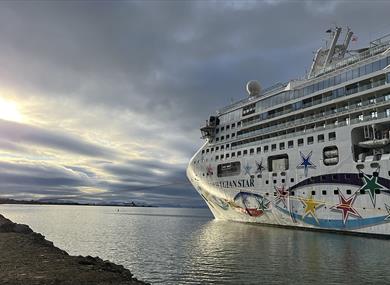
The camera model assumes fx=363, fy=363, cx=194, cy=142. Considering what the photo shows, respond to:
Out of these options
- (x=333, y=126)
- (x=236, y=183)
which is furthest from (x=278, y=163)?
(x=333, y=126)

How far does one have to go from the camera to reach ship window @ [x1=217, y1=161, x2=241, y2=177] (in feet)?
146

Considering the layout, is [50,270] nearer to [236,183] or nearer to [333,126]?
[333,126]

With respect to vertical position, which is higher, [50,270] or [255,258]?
[50,270]

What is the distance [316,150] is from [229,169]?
46.5 ft

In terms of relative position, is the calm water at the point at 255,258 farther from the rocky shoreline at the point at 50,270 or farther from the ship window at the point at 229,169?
the ship window at the point at 229,169

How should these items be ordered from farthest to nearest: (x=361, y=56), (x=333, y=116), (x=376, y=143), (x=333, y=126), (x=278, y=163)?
(x=278, y=163)
(x=361, y=56)
(x=333, y=116)
(x=333, y=126)
(x=376, y=143)

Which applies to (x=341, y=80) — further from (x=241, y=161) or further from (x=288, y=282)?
(x=288, y=282)

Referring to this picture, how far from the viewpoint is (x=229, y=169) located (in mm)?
46031

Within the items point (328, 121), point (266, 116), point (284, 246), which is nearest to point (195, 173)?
point (266, 116)

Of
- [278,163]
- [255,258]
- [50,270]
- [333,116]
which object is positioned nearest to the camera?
[50,270]

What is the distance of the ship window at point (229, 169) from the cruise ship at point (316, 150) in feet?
0.41

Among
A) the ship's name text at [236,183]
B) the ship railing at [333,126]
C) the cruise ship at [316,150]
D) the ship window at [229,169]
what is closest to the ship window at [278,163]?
the cruise ship at [316,150]

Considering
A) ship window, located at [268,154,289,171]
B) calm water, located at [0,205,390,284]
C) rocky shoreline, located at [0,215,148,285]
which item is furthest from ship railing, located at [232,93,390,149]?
rocky shoreline, located at [0,215,148,285]

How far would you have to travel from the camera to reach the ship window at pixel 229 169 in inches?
1752
